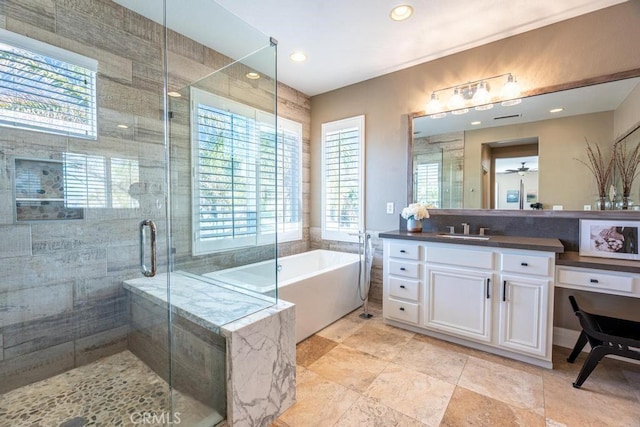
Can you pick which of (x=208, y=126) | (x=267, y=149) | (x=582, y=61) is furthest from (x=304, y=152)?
(x=582, y=61)

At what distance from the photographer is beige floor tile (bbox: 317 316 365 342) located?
2.53m

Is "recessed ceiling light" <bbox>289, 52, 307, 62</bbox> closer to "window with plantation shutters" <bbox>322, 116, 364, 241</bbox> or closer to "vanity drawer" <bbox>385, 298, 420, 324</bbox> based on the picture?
"window with plantation shutters" <bbox>322, 116, 364, 241</bbox>

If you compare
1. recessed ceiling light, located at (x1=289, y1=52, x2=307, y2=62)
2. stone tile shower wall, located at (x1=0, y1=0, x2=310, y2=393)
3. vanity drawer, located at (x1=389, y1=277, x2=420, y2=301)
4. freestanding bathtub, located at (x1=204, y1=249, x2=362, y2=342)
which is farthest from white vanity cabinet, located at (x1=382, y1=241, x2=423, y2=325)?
recessed ceiling light, located at (x1=289, y1=52, x2=307, y2=62)

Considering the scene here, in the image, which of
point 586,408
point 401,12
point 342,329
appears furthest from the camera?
point 342,329

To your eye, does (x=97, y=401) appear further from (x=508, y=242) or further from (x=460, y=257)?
(x=508, y=242)

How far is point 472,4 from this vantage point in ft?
6.75

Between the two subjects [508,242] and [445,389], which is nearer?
[445,389]

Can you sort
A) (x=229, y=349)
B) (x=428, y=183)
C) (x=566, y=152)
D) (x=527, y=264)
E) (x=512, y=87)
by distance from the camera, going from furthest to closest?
(x=428, y=183) < (x=512, y=87) < (x=566, y=152) < (x=527, y=264) < (x=229, y=349)

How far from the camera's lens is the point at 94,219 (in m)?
1.94

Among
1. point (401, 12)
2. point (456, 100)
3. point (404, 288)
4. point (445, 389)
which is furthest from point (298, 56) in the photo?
point (445, 389)

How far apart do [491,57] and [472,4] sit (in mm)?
661

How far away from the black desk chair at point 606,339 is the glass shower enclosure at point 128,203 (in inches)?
78.9

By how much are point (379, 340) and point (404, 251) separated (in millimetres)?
806

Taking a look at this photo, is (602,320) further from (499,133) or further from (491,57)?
(491,57)
